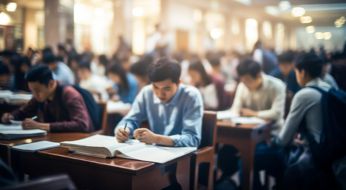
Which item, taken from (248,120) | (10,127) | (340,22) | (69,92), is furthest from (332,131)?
(10,127)

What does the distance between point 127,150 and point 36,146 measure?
571 mm

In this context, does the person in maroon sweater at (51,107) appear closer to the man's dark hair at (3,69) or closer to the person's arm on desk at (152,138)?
the person's arm on desk at (152,138)

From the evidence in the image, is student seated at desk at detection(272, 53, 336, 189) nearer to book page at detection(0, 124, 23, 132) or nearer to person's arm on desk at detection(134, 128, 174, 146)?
person's arm on desk at detection(134, 128, 174, 146)

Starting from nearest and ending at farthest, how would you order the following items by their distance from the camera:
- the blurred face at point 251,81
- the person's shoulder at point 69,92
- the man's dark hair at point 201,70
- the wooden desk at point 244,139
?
the person's shoulder at point 69,92 < the wooden desk at point 244,139 < the blurred face at point 251,81 < the man's dark hair at point 201,70

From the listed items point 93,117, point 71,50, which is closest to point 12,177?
point 93,117

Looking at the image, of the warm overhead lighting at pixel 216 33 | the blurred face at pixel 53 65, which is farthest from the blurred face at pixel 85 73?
the warm overhead lighting at pixel 216 33

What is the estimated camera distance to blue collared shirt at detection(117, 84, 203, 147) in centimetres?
255

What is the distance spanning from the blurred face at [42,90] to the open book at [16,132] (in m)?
0.27

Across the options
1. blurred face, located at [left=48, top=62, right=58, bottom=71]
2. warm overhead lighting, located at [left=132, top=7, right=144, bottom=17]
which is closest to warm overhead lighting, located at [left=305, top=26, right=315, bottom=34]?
blurred face, located at [left=48, top=62, right=58, bottom=71]

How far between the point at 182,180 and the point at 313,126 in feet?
3.78

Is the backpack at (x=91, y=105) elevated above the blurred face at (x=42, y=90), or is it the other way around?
the blurred face at (x=42, y=90)

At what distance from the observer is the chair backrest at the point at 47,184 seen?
51.5 inches

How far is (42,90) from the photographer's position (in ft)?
9.63

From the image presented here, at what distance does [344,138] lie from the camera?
8.48ft
